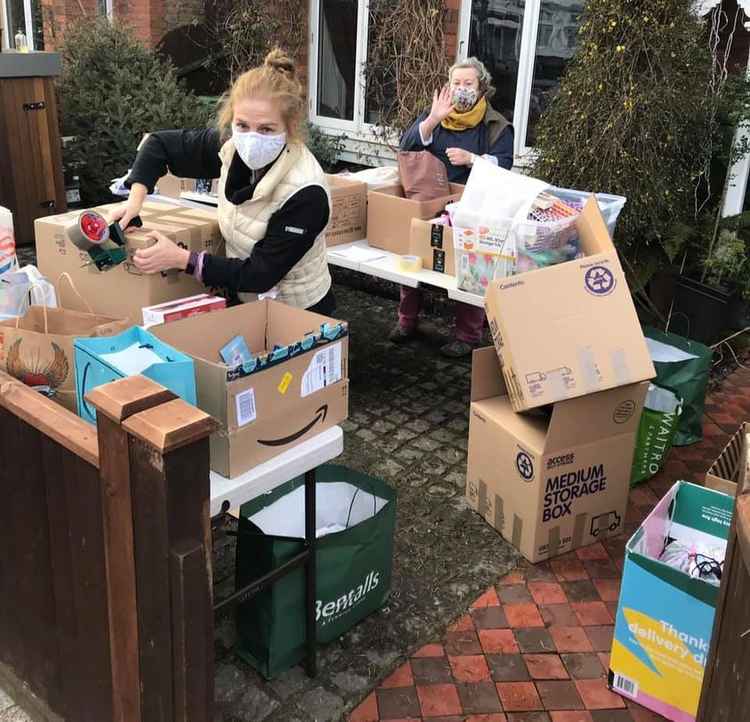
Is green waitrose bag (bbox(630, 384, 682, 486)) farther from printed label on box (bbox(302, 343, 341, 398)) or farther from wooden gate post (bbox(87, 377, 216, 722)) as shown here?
wooden gate post (bbox(87, 377, 216, 722))

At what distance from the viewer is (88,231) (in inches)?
91.7

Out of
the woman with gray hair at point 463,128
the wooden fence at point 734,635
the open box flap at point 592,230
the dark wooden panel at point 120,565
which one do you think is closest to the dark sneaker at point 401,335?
the woman with gray hair at point 463,128

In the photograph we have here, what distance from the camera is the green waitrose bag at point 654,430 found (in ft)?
11.5

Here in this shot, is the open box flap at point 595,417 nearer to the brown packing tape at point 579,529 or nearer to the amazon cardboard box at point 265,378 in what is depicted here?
the brown packing tape at point 579,529

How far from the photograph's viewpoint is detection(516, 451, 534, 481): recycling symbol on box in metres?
2.97

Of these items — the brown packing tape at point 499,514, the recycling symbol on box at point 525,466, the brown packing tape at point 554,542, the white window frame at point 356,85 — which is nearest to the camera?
the recycling symbol on box at point 525,466

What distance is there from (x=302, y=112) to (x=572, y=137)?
248cm

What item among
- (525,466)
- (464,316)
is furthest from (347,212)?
(525,466)

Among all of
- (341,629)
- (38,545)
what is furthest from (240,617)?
(38,545)

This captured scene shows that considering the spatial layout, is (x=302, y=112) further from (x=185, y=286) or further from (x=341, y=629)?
(x=341, y=629)

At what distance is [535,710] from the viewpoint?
2.45 meters

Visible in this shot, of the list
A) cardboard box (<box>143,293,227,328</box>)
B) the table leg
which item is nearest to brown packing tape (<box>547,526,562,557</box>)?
the table leg

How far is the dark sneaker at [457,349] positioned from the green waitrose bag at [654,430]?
1440mm

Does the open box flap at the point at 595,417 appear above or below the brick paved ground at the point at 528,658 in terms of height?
above
